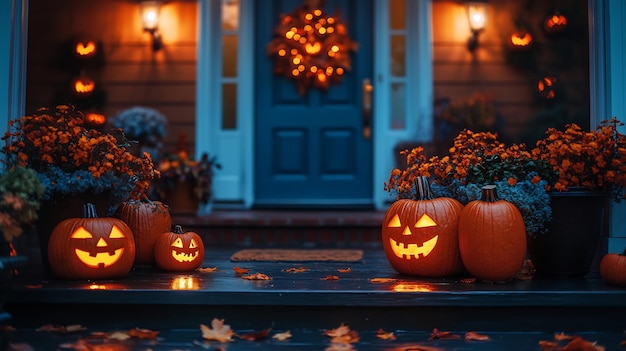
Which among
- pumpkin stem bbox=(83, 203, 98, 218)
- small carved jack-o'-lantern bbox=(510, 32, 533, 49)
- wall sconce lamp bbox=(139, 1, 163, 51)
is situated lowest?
pumpkin stem bbox=(83, 203, 98, 218)

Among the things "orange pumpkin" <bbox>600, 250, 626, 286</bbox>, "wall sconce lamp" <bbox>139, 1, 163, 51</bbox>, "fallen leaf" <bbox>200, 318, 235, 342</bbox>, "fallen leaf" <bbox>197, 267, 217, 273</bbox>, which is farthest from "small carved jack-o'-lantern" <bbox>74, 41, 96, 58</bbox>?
"orange pumpkin" <bbox>600, 250, 626, 286</bbox>

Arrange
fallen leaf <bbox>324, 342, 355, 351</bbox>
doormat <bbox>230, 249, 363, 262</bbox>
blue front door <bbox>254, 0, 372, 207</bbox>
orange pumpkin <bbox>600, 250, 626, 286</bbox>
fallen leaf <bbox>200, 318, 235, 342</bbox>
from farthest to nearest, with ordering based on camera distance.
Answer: blue front door <bbox>254, 0, 372, 207</bbox>
doormat <bbox>230, 249, 363, 262</bbox>
orange pumpkin <bbox>600, 250, 626, 286</bbox>
fallen leaf <bbox>200, 318, 235, 342</bbox>
fallen leaf <bbox>324, 342, 355, 351</bbox>

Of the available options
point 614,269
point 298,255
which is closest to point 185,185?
point 298,255

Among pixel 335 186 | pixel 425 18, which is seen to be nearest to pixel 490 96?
pixel 425 18

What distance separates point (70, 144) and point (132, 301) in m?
0.84

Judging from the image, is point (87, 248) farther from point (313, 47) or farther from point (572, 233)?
point (313, 47)

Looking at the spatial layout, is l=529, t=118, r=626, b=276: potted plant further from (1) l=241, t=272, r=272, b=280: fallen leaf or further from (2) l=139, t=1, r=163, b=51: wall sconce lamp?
(2) l=139, t=1, r=163, b=51: wall sconce lamp

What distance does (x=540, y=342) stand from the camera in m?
2.40

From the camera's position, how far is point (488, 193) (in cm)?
279

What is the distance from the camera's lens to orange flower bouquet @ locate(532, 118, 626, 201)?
2863 mm

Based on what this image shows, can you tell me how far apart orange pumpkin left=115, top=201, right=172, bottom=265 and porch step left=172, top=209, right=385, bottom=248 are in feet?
4.60

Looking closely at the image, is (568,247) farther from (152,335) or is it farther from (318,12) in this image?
(318,12)

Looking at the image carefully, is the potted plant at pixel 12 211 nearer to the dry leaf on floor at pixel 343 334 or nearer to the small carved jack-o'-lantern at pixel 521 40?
the dry leaf on floor at pixel 343 334

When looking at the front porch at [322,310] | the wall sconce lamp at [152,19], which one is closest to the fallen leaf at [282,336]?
the front porch at [322,310]
